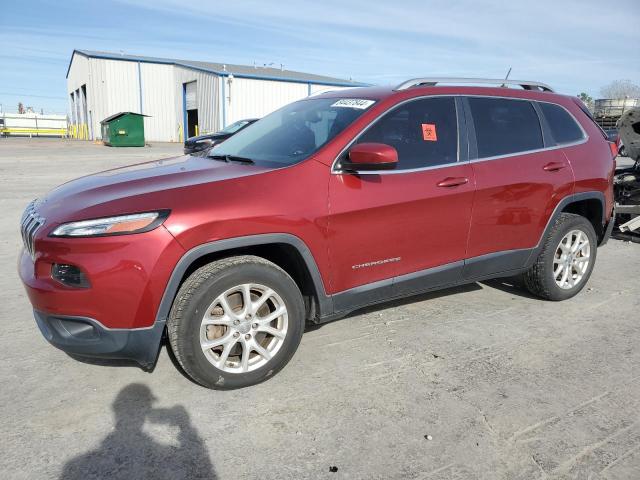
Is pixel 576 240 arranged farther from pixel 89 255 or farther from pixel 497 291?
pixel 89 255

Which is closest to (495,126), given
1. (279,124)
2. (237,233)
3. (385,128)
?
(385,128)

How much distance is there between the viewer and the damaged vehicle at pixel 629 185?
6.68 meters

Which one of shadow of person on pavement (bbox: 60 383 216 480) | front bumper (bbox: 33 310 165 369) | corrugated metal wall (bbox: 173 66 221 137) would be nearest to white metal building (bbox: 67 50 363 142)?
corrugated metal wall (bbox: 173 66 221 137)

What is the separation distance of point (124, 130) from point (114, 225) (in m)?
28.1

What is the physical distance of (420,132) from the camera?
351 centimetres

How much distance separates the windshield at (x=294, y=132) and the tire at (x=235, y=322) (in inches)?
29.6

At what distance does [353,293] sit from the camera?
3.23 m

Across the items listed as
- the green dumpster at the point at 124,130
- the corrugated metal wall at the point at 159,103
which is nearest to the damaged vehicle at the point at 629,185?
the green dumpster at the point at 124,130

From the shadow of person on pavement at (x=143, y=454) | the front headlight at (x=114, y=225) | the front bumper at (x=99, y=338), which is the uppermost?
the front headlight at (x=114, y=225)

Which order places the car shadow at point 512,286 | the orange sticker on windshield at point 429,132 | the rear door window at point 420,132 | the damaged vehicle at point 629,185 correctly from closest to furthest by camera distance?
the rear door window at point 420,132 < the orange sticker on windshield at point 429,132 < the car shadow at point 512,286 < the damaged vehicle at point 629,185

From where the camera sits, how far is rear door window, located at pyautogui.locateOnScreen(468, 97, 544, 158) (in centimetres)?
377

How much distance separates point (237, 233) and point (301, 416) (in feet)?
3.43

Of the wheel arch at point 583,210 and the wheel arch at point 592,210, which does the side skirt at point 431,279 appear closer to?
the wheel arch at point 583,210

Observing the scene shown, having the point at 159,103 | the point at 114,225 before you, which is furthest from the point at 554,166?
the point at 159,103
